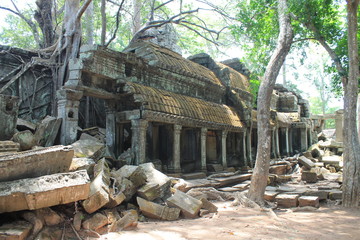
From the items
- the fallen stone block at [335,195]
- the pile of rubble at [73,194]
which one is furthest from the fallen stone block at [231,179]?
the fallen stone block at [335,195]

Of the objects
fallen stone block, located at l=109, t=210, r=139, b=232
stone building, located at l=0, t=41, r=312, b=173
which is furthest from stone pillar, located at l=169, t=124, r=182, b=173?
fallen stone block, located at l=109, t=210, r=139, b=232

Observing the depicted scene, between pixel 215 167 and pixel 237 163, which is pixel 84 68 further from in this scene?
pixel 237 163

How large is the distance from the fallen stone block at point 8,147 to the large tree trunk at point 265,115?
242 inches

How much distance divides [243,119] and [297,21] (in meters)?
6.66

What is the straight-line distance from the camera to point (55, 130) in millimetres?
8344

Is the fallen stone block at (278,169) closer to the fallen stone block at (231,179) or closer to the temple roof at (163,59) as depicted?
the fallen stone block at (231,179)

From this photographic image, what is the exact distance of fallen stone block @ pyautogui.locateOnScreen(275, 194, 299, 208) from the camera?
8.45 meters

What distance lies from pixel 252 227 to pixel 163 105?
18.7 ft

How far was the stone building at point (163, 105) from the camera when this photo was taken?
9.08m

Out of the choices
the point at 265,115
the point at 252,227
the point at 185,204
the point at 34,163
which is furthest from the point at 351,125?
the point at 34,163

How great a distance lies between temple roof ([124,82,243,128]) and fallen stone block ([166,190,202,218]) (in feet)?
12.8

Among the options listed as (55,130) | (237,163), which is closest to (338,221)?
(55,130)

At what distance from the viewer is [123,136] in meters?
10.8

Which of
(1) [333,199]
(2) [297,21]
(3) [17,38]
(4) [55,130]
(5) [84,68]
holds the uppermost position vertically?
(3) [17,38]
